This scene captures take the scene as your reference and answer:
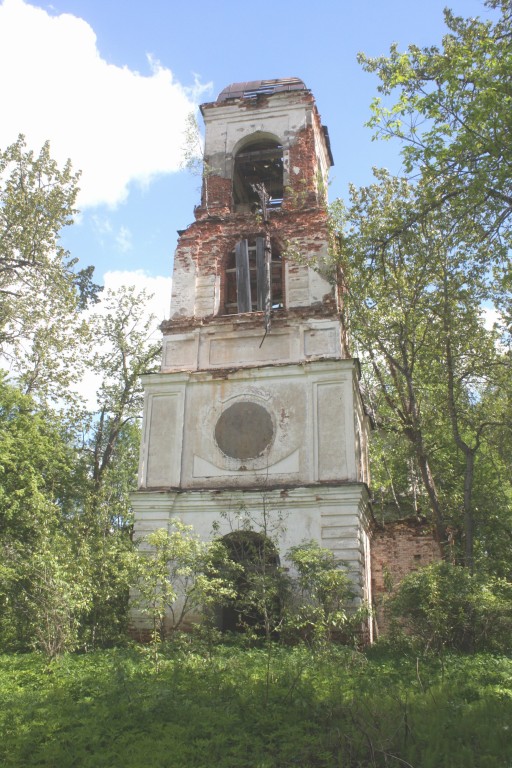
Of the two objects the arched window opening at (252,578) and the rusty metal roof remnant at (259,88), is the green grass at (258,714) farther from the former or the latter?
→ the rusty metal roof remnant at (259,88)

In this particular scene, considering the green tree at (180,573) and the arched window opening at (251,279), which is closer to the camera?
the green tree at (180,573)

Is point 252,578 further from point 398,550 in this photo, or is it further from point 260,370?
point 398,550

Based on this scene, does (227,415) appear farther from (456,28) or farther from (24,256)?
(456,28)

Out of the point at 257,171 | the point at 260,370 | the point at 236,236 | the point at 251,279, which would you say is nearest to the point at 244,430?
the point at 260,370

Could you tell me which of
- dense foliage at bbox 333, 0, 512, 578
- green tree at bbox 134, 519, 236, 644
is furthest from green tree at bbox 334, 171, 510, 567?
green tree at bbox 134, 519, 236, 644

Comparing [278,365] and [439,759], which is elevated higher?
[278,365]

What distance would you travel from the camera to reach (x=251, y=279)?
15.5 m

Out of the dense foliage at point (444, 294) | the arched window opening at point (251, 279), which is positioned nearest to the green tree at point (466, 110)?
the dense foliage at point (444, 294)

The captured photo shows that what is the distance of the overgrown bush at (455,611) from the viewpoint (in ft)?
33.2

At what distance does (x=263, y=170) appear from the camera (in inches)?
693

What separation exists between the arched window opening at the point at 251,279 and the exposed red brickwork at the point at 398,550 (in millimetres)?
5809

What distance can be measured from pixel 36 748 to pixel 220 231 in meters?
11.9

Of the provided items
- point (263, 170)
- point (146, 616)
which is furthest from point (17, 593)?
point (263, 170)

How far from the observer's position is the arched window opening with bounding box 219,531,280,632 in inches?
384
